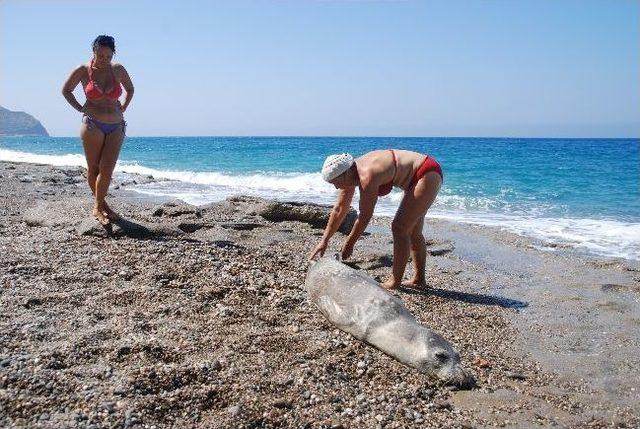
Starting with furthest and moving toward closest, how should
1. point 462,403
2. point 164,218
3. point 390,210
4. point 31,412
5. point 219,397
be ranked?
point 390,210 < point 164,218 < point 462,403 < point 219,397 < point 31,412

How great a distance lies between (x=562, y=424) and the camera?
3496 millimetres

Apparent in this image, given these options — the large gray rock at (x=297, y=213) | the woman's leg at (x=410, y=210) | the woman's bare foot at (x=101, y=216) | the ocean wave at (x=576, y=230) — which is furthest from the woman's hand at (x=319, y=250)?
the ocean wave at (x=576, y=230)

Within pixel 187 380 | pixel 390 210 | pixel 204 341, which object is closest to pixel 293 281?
pixel 204 341

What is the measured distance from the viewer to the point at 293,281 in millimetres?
5477

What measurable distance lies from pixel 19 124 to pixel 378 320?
173 m

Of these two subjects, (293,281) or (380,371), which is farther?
(293,281)

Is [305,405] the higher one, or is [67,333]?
[67,333]

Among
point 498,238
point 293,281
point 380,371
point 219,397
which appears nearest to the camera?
point 219,397

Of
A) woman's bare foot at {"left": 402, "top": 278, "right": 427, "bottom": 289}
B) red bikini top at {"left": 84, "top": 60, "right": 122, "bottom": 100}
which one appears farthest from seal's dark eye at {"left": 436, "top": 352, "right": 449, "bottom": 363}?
red bikini top at {"left": 84, "top": 60, "right": 122, "bottom": 100}

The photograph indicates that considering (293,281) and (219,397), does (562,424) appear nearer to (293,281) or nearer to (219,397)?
(219,397)

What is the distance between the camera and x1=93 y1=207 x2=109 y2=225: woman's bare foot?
21.4ft

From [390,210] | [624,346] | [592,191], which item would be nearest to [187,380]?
[624,346]

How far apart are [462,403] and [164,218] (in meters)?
6.35

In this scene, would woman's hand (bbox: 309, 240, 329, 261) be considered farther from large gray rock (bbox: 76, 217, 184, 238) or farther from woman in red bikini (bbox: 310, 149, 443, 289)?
large gray rock (bbox: 76, 217, 184, 238)
